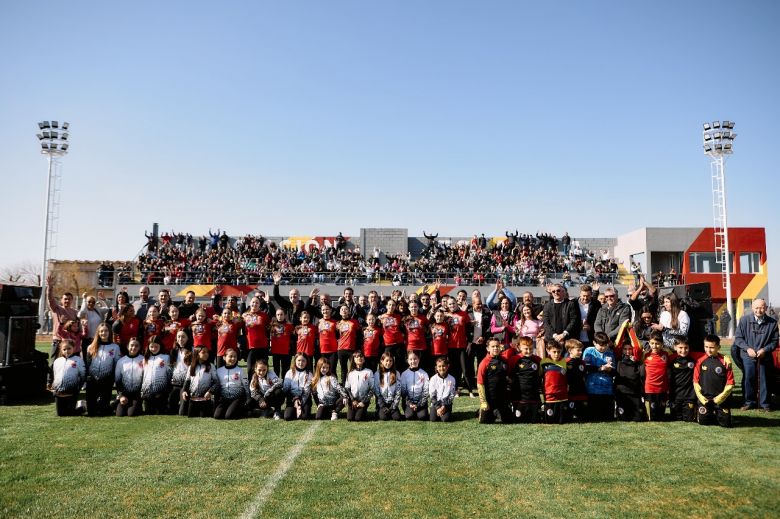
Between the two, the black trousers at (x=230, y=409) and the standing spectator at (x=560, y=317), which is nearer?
the black trousers at (x=230, y=409)

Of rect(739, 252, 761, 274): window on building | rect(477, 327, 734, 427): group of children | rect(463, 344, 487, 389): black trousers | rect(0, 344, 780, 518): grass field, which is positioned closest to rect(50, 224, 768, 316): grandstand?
rect(739, 252, 761, 274): window on building

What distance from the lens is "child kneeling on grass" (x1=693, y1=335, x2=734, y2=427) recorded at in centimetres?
728

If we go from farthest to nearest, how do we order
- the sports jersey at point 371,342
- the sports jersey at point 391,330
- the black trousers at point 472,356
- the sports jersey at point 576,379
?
1. the black trousers at point 472,356
2. the sports jersey at point 391,330
3. the sports jersey at point 371,342
4. the sports jersey at point 576,379

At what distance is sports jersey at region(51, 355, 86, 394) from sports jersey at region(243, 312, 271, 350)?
8.55 ft

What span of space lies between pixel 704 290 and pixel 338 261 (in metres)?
29.5

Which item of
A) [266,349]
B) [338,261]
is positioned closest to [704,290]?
[266,349]

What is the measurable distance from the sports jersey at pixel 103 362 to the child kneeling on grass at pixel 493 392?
18.5 feet

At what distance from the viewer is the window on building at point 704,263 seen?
123 feet

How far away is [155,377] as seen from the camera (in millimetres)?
8492

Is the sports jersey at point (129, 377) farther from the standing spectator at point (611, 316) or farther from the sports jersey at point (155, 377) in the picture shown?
the standing spectator at point (611, 316)

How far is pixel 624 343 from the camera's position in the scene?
866cm

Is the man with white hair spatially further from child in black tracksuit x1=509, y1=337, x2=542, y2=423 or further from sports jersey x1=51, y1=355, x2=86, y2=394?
sports jersey x1=51, y1=355, x2=86, y2=394

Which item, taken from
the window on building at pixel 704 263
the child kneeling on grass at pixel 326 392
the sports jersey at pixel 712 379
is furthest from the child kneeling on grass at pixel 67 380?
the window on building at pixel 704 263

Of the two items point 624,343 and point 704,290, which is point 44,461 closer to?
point 624,343
